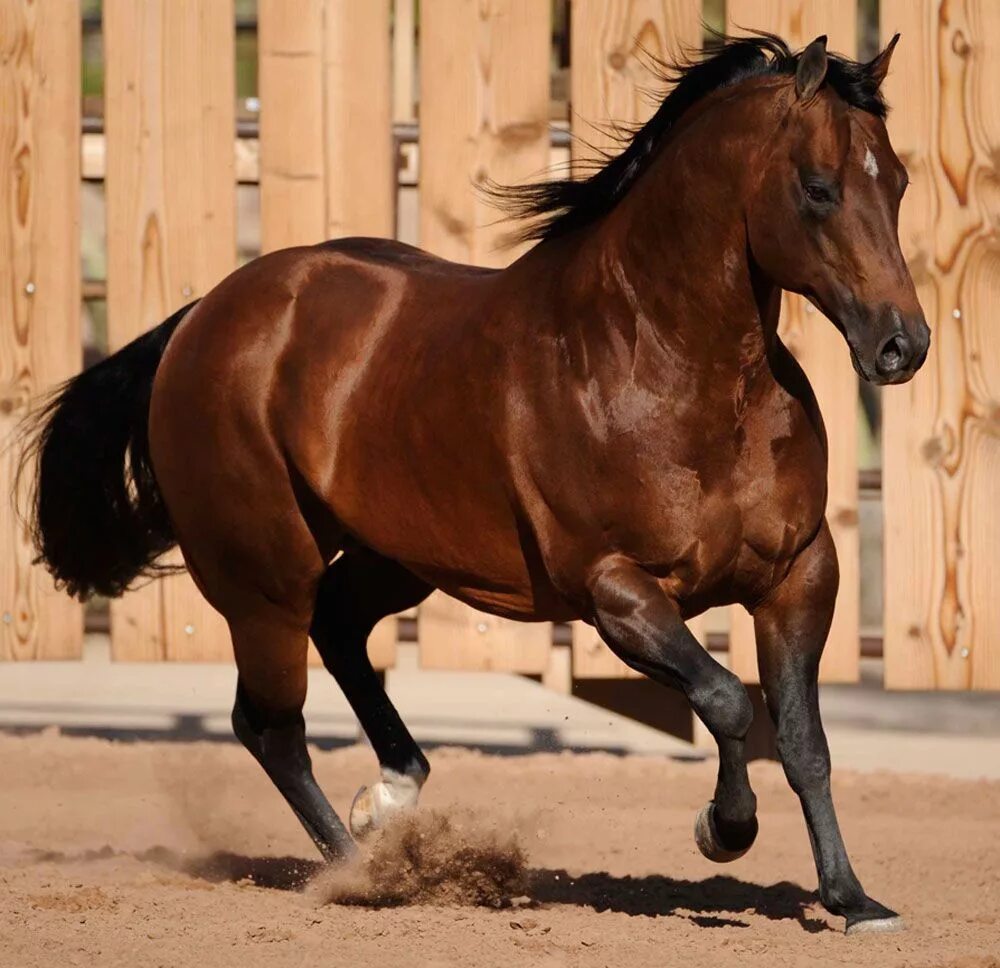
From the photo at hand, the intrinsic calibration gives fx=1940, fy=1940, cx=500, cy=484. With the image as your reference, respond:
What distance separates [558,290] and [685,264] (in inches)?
13.7

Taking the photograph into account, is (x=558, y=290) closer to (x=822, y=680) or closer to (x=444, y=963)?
(x=444, y=963)

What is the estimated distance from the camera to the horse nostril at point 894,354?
373 centimetres

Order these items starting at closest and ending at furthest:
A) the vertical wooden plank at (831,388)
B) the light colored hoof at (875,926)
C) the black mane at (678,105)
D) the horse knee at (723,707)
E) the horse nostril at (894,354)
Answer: the horse nostril at (894,354) → the black mane at (678,105) → the horse knee at (723,707) → the light colored hoof at (875,926) → the vertical wooden plank at (831,388)

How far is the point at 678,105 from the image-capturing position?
4297 millimetres

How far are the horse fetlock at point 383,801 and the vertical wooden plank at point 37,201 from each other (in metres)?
1.87

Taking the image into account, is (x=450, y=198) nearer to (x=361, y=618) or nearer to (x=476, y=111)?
(x=476, y=111)

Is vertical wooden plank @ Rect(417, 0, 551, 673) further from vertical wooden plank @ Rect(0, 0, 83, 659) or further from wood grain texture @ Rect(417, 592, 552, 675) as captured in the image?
vertical wooden plank @ Rect(0, 0, 83, 659)

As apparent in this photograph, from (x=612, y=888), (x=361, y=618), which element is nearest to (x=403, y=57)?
(x=361, y=618)

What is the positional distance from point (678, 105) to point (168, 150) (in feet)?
8.59

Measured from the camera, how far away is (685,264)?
4145 mm

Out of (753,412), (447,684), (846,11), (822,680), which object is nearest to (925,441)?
(822,680)

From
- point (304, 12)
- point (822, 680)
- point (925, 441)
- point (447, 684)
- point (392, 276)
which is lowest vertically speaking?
point (447, 684)

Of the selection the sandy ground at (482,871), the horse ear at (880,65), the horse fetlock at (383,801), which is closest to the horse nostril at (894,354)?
the horse ear at (880,65)

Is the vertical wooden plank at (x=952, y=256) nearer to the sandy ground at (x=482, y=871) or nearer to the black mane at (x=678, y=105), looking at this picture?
the sandy ground at (x=482, y=871)
